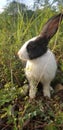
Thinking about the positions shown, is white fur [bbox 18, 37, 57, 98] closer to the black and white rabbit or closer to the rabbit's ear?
the black and white rabbit

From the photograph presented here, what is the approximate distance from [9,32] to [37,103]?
47.8 inches

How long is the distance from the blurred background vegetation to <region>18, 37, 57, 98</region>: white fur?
0.29ft

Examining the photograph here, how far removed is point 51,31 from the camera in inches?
105

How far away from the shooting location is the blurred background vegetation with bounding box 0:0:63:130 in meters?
2.58

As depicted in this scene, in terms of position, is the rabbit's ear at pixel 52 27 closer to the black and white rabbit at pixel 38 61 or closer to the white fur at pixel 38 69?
the black and white rabbit at pixel 38 61

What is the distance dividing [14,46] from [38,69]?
68 cm

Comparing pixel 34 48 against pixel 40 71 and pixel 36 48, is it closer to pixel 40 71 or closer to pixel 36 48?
pixel 36 48

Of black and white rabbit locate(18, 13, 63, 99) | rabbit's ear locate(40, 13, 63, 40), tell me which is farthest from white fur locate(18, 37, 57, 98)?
rabbit's ear locate(40, 13, 63, 40)

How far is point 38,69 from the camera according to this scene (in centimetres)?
255

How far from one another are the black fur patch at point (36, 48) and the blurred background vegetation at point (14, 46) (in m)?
0.10

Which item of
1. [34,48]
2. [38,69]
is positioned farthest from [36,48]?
[38,69]

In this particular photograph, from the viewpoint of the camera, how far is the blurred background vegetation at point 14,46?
2580 millimetres

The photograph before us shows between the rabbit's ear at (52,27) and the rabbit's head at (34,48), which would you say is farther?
the rabbit's ear at (52,27)

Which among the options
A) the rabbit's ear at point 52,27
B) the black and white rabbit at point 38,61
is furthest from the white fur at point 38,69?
the rabbit's ear at point 52,27
